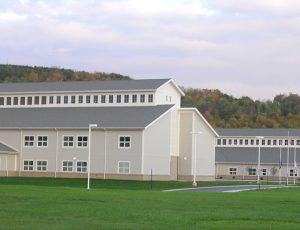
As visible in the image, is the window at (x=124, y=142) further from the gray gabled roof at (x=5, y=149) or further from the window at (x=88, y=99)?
the gray gabled roof at (x=5, y=149)

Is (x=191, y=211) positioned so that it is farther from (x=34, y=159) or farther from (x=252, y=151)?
(x=252, y=151)

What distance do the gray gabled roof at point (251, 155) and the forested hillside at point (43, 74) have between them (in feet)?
172

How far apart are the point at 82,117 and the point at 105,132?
491cm

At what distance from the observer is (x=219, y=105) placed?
177250 mm

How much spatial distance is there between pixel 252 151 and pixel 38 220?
98595 millimetres

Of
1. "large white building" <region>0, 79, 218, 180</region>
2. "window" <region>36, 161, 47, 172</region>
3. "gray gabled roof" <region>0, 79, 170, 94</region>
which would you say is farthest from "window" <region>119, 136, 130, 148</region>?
"window" <region>36, 161, 47, 172</region>

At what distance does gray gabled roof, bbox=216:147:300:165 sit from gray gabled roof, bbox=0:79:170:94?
36.7 metres

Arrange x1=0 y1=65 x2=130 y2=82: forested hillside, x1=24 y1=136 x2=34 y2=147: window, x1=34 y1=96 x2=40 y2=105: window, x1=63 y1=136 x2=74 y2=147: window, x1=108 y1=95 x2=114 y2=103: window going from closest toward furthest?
x1=63 y1=136 x2=74 y2=147: window, x1=24 y1=136 x2=34 y2=147: window, x1=108 y1=95 x2=114 y2=103: window, x1=34 y1=96 x2=40 y2=105: window, x1=0 y1=65 x2=130 y2=82: forested hillside

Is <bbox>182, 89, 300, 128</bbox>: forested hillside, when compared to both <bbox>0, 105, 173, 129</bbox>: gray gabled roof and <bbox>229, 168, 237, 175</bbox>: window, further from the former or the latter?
<bbox>0, 105, 173, 129</bbox>: gray gabled roof

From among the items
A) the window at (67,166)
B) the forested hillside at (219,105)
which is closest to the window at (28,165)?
the window at (67,166)

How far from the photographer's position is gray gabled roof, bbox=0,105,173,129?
7444 cm

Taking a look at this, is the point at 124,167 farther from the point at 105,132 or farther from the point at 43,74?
the point at 43,74

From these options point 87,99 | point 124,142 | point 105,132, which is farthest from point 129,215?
point 87,99

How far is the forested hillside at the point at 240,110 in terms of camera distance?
16888 cm
